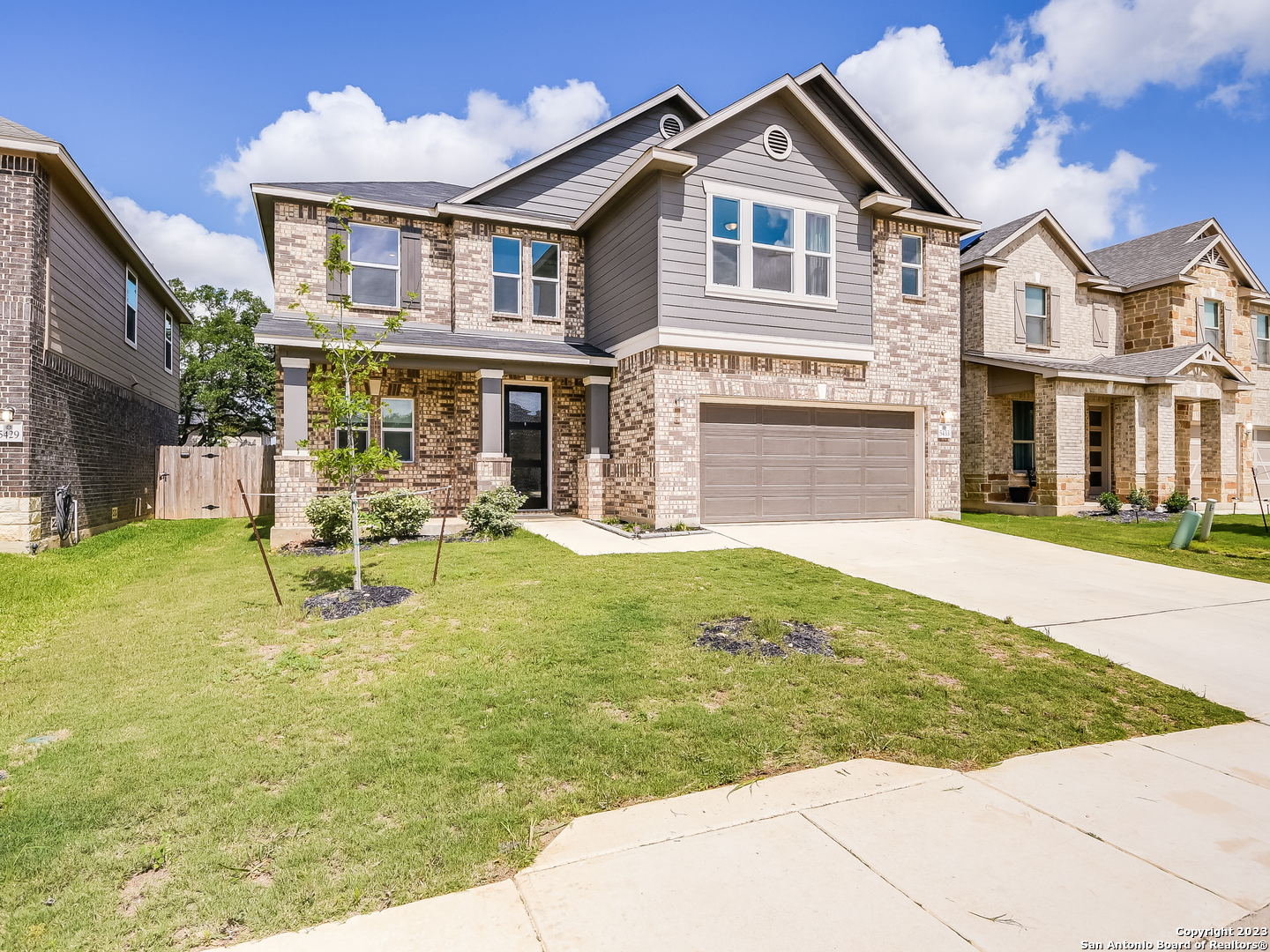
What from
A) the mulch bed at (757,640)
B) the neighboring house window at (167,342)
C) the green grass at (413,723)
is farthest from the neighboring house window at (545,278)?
the neighboring house window at (167,342)

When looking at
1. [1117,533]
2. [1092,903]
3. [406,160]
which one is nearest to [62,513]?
[1092,903]

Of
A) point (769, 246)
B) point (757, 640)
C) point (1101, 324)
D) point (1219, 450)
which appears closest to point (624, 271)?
point (769, 246)

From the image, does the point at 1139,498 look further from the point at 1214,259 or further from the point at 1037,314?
the point at 1214,259

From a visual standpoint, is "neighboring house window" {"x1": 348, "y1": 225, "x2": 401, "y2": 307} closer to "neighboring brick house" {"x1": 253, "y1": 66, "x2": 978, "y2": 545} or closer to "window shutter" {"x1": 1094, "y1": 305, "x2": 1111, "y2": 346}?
"neighboring brick house" {"x1": 253, "y1": 66, "x2": 978, "y2": 545}

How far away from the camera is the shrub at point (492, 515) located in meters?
11.4

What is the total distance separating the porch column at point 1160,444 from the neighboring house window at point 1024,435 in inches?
116

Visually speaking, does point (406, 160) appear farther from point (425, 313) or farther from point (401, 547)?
point (401, 547)

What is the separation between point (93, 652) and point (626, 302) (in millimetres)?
10033

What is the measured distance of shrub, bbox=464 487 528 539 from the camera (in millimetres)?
11367

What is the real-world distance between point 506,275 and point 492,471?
4.82m

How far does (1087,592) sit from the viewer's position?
7.76 metres

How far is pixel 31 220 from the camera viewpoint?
10.6m

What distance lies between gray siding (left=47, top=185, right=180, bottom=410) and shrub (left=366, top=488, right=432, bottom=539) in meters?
6.31

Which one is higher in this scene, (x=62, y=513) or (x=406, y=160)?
(x=406, y=160)
